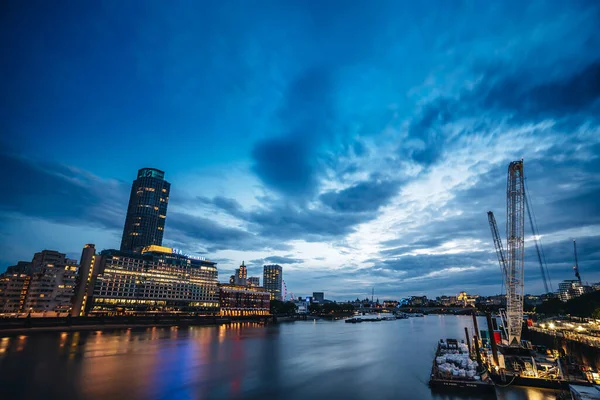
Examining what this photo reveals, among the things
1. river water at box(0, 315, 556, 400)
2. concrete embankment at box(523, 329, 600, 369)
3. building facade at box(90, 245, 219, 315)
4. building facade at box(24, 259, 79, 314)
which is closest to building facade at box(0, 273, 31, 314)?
building facade at box(24, 259, 79, 314)

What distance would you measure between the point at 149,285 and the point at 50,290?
54207 mm

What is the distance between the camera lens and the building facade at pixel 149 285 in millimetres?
156875

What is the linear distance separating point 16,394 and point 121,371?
13735 mm

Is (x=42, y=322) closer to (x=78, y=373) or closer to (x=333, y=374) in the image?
(x=78, y=373)

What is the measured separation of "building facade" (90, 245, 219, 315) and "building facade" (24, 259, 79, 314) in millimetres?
24984

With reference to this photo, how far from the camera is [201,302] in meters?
194

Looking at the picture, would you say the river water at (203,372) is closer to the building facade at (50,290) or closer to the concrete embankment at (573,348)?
the concrete embankment at (573,348)

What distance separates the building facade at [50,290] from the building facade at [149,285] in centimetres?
2498

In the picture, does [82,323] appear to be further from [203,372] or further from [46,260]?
[203,372]

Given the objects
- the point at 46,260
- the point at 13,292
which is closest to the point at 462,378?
the point at 46,260

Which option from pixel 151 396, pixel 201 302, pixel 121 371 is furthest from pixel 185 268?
pixel 151 396

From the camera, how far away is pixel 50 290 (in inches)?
4884

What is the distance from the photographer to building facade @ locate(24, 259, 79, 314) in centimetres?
12181

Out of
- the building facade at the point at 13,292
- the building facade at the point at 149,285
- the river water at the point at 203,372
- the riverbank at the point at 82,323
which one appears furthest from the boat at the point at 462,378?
the building facade at the point at 149,285
